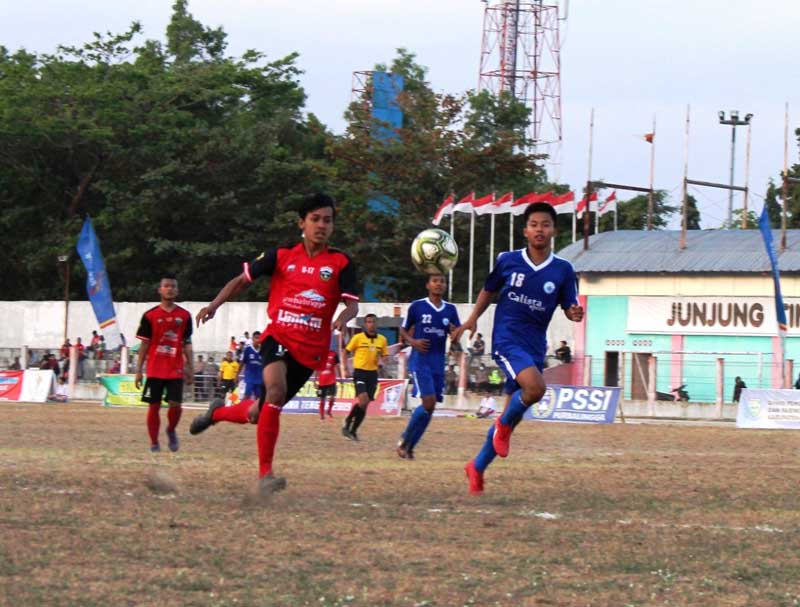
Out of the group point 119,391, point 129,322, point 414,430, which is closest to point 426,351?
point 414,430

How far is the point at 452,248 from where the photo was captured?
13.7 m

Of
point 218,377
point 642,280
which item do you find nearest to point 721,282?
point 642,280

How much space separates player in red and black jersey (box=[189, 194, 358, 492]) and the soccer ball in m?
3.31

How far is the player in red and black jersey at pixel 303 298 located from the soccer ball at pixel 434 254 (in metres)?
3.31

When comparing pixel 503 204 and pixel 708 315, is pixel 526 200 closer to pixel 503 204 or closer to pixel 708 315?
pixel 503 204

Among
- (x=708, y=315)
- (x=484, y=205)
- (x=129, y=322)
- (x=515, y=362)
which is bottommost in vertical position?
(x=515, y=362)

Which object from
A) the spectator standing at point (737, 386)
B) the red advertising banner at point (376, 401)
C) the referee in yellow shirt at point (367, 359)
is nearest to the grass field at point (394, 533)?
the referee in yellow shirt at point (367, 359)

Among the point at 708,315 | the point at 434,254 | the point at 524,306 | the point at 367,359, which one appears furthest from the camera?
the point at 708,315

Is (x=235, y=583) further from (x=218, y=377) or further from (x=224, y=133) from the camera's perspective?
(x=224, y=133)

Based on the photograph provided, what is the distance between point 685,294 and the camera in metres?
42.6

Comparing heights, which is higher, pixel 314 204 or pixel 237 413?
pixel 314 204

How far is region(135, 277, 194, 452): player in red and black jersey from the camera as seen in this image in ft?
50.7

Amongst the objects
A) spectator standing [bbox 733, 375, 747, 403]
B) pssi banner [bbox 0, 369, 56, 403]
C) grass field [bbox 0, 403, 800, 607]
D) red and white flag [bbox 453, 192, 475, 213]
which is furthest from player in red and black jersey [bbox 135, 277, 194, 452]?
red and white flag [bbox 453, 192, 475, 213]

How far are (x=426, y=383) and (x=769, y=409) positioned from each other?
14863 millimetres
